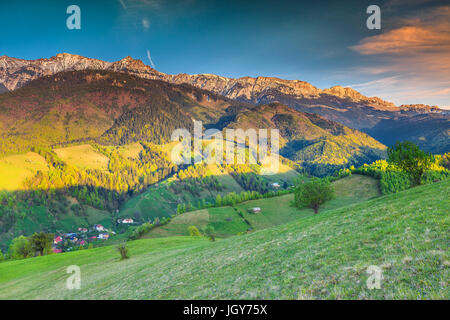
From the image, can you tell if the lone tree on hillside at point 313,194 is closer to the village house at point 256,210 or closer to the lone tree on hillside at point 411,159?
the lone tree on hillside at point 411,159

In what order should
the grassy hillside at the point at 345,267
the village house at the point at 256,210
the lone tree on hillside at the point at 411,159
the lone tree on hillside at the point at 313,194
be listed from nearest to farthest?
the grassy hillside at the point at 345,267, the lone tree on hillside at the point at 411,159, the lone tree on hillside at the point at 313,194, the village house at the point at 256,210

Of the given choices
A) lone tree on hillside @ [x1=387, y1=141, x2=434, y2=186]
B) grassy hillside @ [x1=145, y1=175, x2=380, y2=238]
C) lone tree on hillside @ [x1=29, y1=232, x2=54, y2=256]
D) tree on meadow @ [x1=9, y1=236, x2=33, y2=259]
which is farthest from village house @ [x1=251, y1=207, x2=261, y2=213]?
tree on meadow @ [x1=9, y1=236, x2=33, y2=259]

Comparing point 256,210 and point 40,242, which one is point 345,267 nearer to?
point 40,242

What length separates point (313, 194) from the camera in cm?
7562

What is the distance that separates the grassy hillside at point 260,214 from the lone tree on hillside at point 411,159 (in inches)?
3546

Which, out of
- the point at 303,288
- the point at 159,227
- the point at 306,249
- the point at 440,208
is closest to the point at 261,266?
the point at 306,249

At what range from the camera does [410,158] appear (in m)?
58.7

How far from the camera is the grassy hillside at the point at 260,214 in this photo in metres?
151

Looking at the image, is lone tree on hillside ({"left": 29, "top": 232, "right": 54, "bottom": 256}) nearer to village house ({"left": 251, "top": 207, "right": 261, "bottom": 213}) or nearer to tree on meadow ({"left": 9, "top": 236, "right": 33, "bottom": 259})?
tree on meadow ({"left": 9, "top": 236, "right": 33, "bottom": 259})

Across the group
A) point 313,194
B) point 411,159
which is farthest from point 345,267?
point 313,194

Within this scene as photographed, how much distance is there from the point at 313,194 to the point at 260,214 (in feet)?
318

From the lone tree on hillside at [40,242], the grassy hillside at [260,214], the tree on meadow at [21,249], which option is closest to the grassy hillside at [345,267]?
the lone tree on hillside at [40,242]

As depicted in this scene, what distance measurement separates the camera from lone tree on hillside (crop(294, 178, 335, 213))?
75438 millimetres
